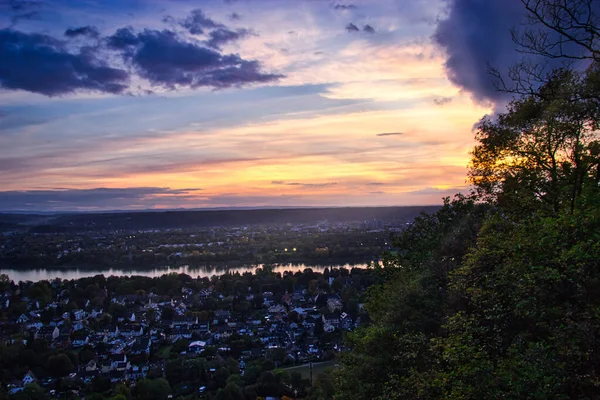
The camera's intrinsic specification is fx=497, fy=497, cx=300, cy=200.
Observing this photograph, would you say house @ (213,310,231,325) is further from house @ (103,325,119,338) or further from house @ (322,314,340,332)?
house @ (322,314,340,332)

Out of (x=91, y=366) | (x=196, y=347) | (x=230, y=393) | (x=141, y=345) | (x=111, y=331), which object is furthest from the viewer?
(x=111, y=331)

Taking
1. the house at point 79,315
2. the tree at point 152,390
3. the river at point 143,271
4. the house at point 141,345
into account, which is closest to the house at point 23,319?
the house at point 79,315

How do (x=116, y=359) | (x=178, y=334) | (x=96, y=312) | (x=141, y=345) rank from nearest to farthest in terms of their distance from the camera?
(x=116, y=359) < (x=141, y=345) < (x=178, y=334) < (x=96, y=312)

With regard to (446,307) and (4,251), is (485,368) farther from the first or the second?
(4,251)

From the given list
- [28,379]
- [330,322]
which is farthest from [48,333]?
[330,322]

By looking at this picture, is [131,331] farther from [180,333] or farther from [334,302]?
[334,302]

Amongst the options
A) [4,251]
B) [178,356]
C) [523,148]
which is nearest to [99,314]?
[178,356]
